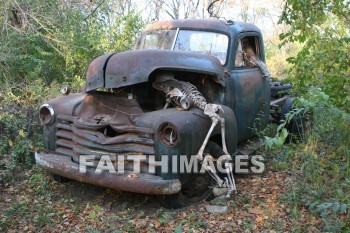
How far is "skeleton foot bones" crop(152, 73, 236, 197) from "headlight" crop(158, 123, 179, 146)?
0.32 metres

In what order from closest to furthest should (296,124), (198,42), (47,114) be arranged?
(47,114) → (198,42) → (296,124)

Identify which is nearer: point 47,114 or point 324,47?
point 47,114

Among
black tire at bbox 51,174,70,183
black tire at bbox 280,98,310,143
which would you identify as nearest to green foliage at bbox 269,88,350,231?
black tire at bbox 280,98,310,143

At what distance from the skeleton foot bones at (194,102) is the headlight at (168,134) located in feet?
1.04

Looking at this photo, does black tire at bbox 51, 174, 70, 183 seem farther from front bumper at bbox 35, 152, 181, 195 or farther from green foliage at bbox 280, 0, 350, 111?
green foliage at bbox 280, 0, 350, 111

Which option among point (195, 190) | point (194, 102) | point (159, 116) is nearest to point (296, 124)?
point (195, 190)

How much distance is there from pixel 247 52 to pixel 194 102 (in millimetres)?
2051

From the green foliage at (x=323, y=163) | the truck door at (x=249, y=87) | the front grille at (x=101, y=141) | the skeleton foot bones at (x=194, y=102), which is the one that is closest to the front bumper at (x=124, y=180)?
the front grille at (x=101, y=141)

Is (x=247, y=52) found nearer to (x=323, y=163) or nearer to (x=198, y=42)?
(x=198, y=42)

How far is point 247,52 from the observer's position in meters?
6.11

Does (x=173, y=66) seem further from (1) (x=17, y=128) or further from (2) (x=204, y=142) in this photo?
(1) (x=17, y=128)

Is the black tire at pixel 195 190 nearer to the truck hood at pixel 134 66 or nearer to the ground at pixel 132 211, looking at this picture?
the ground at pixel 132 211

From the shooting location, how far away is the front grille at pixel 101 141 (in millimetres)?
4223

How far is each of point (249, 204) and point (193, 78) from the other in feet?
5.67
